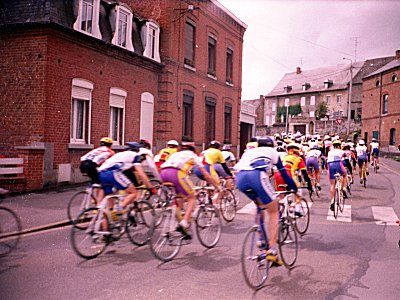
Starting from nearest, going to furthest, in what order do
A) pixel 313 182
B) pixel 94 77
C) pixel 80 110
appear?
pixel 313 182 → pixel 80 110 → pixel 94 77

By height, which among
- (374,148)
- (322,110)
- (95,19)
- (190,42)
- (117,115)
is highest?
(322,110)

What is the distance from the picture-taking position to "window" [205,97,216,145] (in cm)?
2425

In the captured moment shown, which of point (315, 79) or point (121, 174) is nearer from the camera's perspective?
point (121, 174)

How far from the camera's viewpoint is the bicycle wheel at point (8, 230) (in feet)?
22.4

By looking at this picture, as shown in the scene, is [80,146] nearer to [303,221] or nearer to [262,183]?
[303,221]

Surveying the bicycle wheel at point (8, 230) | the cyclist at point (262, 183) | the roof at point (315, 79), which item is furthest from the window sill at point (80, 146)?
the roof at point (315, 79)

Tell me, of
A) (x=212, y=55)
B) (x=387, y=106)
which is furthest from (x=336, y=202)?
(x=212, y=55)

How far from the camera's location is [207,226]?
7434 millimetres

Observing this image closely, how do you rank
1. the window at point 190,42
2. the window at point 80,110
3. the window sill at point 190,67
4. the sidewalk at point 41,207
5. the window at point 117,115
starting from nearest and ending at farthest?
the sidewalk at point 41,207 < the window at point 80,110 < the window at point 117,115 < the window sill at point 190,67 < the window at point 190,42

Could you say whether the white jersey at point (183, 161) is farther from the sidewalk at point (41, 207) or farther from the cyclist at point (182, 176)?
the sidewalk at point (41, 207)

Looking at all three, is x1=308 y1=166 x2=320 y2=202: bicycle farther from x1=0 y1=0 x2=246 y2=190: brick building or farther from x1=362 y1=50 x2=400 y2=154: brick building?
x1=0 y1=0 x2=246 y2=190: brick building

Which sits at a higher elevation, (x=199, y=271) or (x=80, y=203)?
(x=80, y=203)

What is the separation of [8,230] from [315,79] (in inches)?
2892

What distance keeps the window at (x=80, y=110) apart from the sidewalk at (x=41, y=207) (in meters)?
1.96
